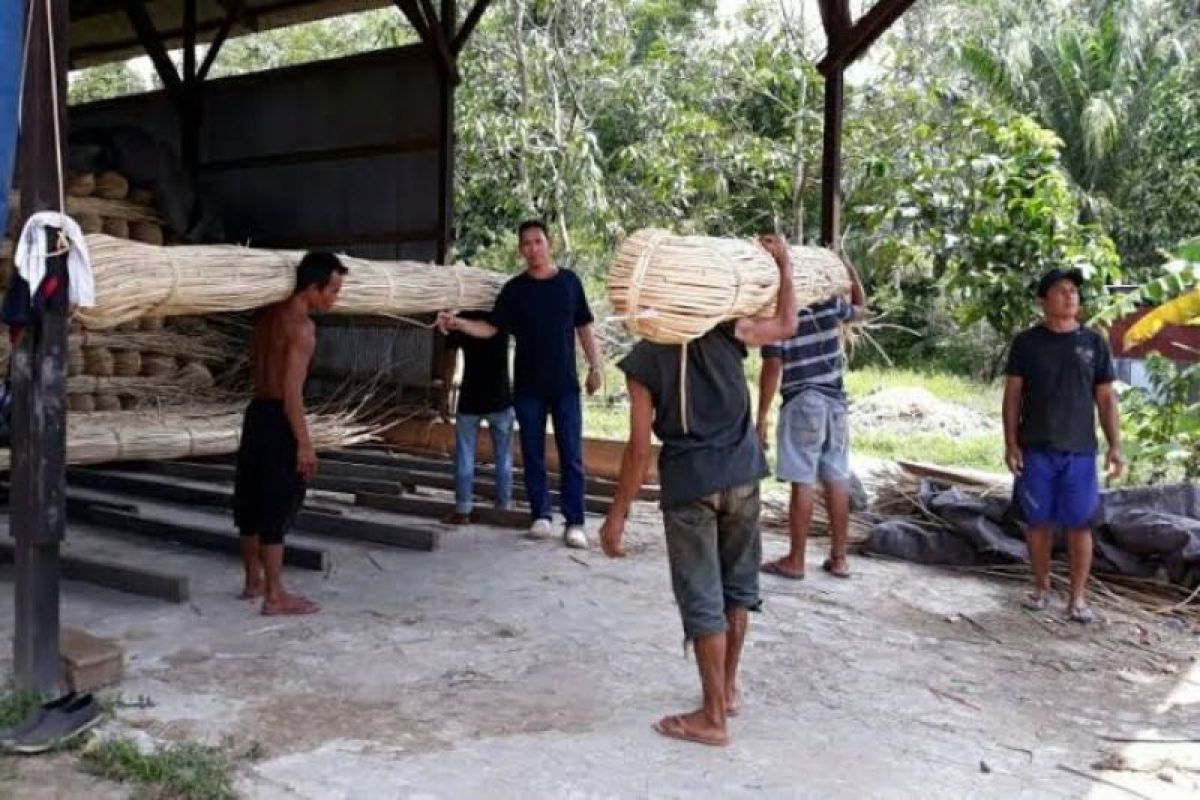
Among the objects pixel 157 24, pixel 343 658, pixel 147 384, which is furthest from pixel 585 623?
pixel 157 24

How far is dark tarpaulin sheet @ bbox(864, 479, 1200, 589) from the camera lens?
17.0 feet

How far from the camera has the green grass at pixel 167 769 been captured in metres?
2.83

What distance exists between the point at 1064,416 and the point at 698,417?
218 cm

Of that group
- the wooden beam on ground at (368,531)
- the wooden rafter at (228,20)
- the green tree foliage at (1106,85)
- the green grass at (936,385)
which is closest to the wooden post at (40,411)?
the wooden beam on ground at (368,531)

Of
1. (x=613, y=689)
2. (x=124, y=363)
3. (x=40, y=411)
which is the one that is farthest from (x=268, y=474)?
(x=124, y=363)

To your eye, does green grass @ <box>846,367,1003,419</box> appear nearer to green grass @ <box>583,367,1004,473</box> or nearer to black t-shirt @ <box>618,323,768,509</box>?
green grass @ <box>583,367,1004,473</box>

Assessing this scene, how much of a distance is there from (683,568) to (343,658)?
1414mm

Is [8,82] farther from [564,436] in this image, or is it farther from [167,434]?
[167,434]

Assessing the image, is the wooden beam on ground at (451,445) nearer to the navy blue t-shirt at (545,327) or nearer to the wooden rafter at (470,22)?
the navy blue t-shirt at (545,327)

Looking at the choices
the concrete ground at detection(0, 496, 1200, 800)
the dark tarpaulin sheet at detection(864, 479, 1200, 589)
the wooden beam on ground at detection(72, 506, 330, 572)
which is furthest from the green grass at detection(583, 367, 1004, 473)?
the concrete ground at detection(0, 496, 1200, 800)

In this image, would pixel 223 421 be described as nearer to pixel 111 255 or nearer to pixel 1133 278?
pixel 111 255

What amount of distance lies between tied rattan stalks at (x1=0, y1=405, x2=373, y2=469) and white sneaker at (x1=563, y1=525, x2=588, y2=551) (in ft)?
7.09

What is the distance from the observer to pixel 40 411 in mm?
3371

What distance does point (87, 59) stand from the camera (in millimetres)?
11227
